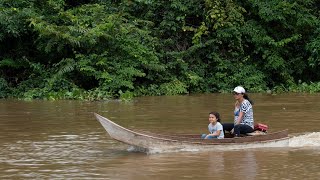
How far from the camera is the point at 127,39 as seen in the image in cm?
2391

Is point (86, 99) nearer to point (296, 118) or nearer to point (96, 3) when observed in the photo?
point (96, 3)

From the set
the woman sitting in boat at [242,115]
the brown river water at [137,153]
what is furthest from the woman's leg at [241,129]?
the brown river water at [137,153]

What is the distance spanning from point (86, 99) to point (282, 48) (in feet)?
30.9

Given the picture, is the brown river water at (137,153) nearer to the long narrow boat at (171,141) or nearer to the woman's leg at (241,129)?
the long narrow boat at (171,141)

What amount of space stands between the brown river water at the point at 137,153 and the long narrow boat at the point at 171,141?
121 millimetres

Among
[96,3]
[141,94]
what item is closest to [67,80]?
[141,94]

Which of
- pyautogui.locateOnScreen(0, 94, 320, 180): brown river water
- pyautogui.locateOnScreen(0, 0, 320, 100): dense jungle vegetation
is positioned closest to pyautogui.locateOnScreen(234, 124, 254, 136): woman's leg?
pyautogui.locateOnScreen(0, 94, 320, 180): brown river water

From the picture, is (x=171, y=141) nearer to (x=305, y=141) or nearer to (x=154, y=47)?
(x=305, y=141)

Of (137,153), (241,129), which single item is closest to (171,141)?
(137,153)

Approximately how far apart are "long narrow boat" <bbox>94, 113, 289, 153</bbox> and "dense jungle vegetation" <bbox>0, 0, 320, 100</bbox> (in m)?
10.7

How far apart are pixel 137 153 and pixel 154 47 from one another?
13.9m

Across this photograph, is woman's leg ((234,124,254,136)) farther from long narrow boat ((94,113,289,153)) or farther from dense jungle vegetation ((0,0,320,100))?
dense jungle vegetation ((0,0,320,100))

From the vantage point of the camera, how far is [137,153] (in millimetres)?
11352

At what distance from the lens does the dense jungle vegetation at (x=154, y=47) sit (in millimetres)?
22781
